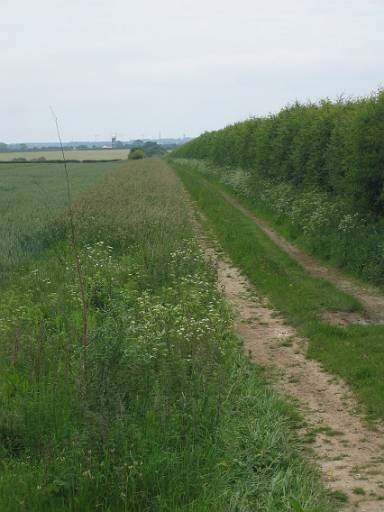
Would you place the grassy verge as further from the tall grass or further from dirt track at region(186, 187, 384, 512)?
the tall grass

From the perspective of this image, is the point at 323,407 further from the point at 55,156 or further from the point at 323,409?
the point at 55,156

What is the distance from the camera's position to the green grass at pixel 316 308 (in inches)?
289

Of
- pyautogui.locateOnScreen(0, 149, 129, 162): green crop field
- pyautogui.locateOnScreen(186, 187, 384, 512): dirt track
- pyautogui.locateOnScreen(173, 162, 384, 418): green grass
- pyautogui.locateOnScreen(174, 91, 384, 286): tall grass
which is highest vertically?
pyautogui.locateOnScreen(0, 149, 129, 162): green crop field

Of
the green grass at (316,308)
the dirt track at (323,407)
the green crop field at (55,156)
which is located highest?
the green crop field at (55,156)

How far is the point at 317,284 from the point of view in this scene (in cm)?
1181

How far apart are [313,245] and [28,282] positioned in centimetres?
733

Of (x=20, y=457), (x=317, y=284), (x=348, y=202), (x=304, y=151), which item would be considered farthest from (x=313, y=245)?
(x=20, y=457)

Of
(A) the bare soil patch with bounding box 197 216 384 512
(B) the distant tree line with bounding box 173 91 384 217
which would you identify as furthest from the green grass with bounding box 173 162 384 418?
(B) the distant tree line with bounding box 173 91 384 217

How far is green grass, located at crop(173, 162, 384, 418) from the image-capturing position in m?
7.34

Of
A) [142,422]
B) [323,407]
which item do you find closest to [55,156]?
[323,407]

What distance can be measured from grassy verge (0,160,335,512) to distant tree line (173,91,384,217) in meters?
6.35

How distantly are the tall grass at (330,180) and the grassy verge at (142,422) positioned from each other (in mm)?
6007

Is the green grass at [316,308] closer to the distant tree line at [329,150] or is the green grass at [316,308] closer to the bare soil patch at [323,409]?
the bare soil patch at [323,409]

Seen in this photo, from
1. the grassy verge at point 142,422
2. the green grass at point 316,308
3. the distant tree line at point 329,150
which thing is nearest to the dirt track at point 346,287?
the green grass at point 316,308
